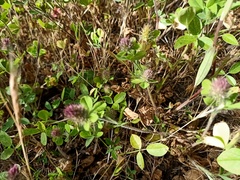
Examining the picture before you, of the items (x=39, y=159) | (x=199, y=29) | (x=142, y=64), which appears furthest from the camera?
(x=142, y=64)

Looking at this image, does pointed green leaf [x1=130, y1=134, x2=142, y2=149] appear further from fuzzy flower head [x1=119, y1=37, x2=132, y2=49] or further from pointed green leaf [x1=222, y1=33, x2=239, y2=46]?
pointed green leaf [x1=222, y1=33, x2=239, y2=46]

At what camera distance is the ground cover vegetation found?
3.66 feet

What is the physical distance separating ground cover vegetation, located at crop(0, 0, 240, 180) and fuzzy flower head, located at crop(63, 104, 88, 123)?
11 millimetres

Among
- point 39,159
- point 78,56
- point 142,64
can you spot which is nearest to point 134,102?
point 142,64

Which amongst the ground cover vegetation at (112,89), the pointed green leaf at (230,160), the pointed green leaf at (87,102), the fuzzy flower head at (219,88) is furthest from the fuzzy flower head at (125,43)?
the pointed green leaf at (230,160)

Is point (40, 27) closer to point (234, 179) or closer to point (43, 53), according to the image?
point (43, 53)

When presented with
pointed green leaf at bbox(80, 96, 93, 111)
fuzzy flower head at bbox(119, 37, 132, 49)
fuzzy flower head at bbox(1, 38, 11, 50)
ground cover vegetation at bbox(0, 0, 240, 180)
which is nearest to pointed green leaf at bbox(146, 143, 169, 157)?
ground cover vegetation at bbox(0, 0, 240, 180)

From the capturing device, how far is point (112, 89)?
1.29m

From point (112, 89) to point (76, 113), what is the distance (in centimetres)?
34

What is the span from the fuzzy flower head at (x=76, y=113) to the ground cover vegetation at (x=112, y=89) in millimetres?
11

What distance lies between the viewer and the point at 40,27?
1.41 m

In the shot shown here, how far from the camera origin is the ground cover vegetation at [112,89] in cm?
111

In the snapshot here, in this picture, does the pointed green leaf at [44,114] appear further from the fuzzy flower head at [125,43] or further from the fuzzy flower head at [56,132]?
the fuzzy flower head at [125,43]

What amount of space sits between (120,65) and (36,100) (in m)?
0.32
